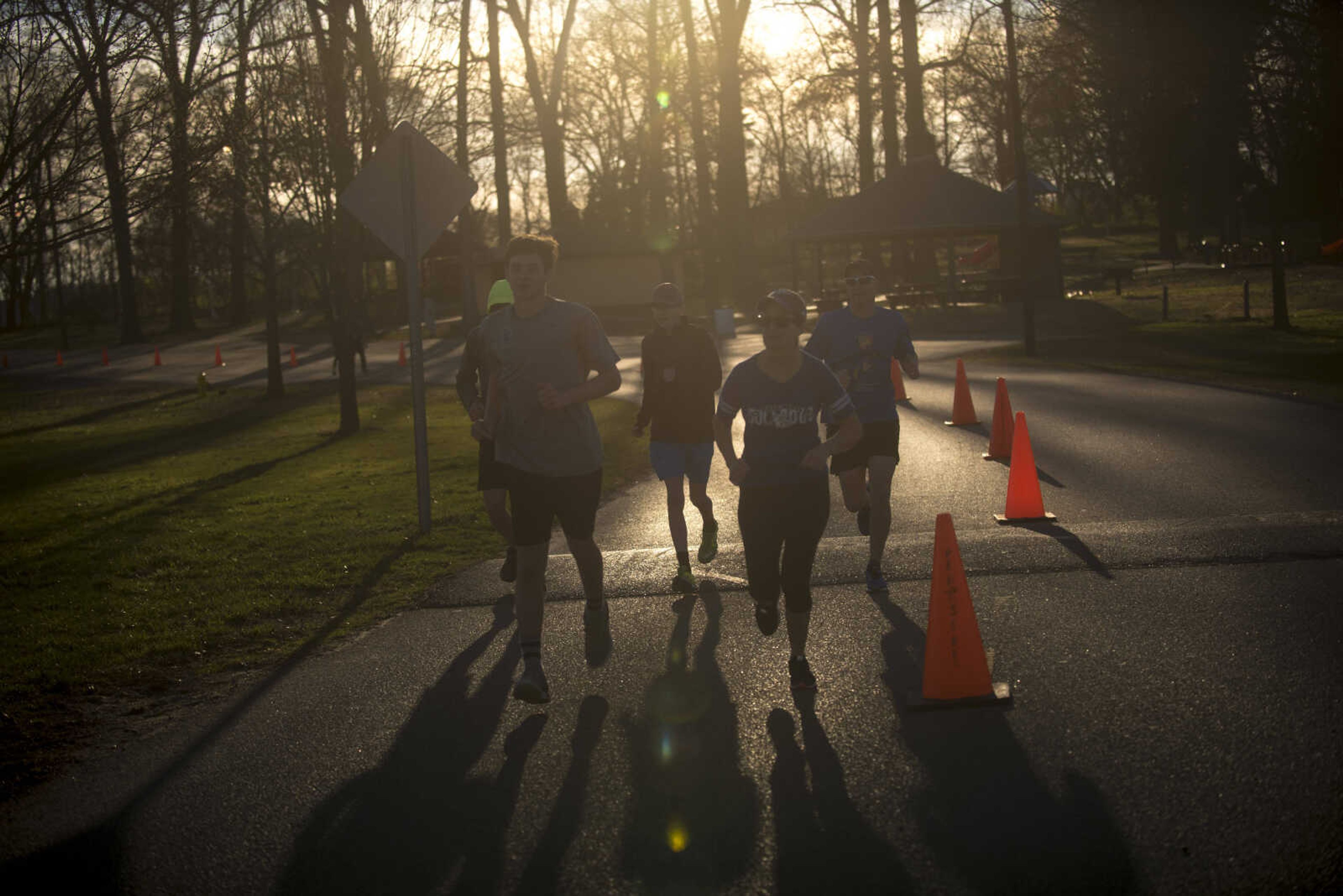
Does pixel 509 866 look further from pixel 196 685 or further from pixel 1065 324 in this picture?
pixel 1065 324

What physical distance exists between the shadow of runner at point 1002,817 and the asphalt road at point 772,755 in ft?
0.04

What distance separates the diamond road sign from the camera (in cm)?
1048

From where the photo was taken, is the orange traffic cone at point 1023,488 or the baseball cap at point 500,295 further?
the orange traffic cone at point 1023,488

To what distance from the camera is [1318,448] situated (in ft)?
43.4

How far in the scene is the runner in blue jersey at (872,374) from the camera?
26.2ft

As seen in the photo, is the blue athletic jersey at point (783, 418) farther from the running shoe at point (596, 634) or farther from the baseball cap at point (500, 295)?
the baseball cap at point (500, 295)

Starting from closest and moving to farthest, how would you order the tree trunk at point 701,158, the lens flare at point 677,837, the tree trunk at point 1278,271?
the lens flare at point 677,837, the tree trunk at point 1278,271, the tree trunk at point 701,158

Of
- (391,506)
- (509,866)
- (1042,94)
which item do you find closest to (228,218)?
(391,506)

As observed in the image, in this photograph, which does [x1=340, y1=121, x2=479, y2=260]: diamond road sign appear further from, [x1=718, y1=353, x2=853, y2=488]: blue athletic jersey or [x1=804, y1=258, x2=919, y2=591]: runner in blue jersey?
[x1=718, y1=353, x2=853, y2=488]: blue athletic jersey

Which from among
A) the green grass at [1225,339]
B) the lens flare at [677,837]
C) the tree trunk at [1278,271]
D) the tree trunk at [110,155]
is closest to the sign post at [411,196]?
the tree trunk at [110,155]

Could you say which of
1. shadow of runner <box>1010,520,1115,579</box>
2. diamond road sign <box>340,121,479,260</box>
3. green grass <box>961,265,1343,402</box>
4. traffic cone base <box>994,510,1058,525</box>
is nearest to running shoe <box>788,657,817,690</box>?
shadow of runner <box>1010,520,1115,579</box>

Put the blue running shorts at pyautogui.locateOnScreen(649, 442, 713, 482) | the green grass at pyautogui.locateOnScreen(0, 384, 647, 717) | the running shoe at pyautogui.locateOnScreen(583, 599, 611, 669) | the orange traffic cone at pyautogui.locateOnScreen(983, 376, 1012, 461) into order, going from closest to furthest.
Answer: the running shoe at pyautogui.locateOnScreen(583, 599, 611, 669), the green grass at pyautogui.locateOnScreen(0, 384, 647, 717), the blue running shorts at pyautogui.locateOnScreen(649, 442, 713, 482), the orange traffic cone at pyautogui.locateOnScreen(983, 376, 1012, 461)

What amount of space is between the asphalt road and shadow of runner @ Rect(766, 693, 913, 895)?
12 millimetres

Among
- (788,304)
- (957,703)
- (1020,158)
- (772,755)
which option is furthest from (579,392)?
(1020,158)
